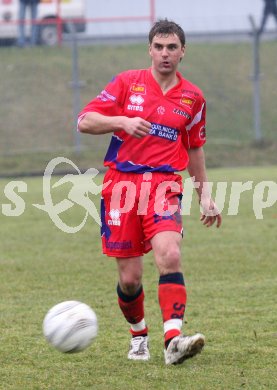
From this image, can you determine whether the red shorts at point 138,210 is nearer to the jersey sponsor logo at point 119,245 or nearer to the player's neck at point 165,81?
the jersey sponsor logo at point 119,245

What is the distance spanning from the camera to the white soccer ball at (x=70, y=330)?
5773 mm

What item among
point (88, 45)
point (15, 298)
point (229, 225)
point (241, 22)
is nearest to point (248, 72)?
point (241, 22)

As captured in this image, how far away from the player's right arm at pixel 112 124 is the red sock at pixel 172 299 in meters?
0.83

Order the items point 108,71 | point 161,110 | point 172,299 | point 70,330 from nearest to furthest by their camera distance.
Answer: point 70,330
point 172,299
point 161,110
point 108,71

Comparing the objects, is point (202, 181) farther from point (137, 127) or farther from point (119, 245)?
point (137, 127)

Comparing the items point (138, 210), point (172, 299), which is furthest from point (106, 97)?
point (172, 299)

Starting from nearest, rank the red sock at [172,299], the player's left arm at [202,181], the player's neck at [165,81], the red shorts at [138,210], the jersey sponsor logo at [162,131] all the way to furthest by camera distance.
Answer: the red sock at [172,299]
the red shorts at [138,210]
the jersey sponsor logo at [162,131]
the player's neck at [165,81]
the player's left arm at [202,181]

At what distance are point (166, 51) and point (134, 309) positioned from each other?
1.53 metres

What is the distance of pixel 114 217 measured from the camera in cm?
620

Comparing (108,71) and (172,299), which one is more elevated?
(172,299)

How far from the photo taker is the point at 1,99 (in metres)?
22.7

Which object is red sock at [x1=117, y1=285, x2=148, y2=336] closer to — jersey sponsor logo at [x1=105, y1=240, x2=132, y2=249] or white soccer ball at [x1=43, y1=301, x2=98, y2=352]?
jersey sponsor logo at [x1=105, y1=240, x2=132, y2=249]

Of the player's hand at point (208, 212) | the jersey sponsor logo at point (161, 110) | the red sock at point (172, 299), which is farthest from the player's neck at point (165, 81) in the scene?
the red sock at point (172, 299)

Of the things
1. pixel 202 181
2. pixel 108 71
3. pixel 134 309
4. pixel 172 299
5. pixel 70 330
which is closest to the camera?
pixel 70 330
